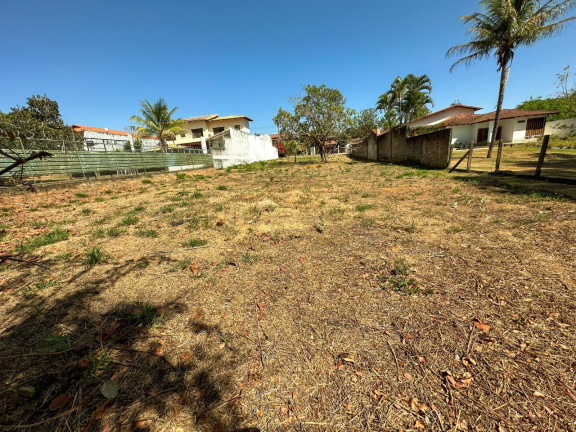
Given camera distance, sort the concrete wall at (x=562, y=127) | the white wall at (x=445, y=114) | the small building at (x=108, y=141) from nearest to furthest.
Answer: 1. the small building at (x=108, y=141)
2. the concrete wall at (x=562, y=127)
3. the white wall at (x=445, y=114)

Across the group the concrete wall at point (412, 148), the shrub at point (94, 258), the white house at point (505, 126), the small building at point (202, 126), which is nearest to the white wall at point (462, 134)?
the white house at point (505, 126)

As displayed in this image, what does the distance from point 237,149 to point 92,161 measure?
12983 mm

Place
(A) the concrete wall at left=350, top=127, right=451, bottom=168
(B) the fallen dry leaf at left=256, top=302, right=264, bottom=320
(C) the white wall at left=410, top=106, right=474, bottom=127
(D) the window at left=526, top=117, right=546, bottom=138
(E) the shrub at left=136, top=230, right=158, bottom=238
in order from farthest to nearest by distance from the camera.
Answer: (C) the white wall at left=410, top=106, right=474, bottom=127
(D) the window at left=526, top=117, right=546, bottom=138
(A) the concrete wall at left=350, top=127, right=451, bottom=168
(E) the shrub at left=136, top=230, right=158, bottom=238
(B) the fallen dry leaf at left=256, top=302, right=264, bottom=320

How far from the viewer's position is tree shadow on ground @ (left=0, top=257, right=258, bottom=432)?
1.60 m

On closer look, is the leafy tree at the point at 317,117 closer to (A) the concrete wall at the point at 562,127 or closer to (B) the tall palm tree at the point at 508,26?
(B) the tall palm tree at the point at 508,26

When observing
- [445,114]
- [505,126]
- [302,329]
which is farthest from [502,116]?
[302,329]

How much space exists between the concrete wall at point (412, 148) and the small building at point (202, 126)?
21.2m

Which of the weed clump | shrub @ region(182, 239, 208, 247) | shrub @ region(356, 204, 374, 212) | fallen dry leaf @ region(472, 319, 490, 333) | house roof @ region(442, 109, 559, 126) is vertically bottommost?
fallen dry leaf @ region(472, 319, 490, 333)

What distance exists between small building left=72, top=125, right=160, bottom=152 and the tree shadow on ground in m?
13.6

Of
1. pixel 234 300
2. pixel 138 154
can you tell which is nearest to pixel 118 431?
pixel 234 300

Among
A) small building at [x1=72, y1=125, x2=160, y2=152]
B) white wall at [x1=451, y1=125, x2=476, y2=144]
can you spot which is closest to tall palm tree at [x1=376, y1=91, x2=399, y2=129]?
white wall at [x1=451, y1=125, x2=476, y2=144]

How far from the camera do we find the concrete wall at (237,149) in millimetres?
22109

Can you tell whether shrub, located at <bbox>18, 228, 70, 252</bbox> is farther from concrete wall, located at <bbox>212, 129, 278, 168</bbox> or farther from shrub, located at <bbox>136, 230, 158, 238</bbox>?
concrete wall, located at <bbox>212, 129, 278, 168</bbox>

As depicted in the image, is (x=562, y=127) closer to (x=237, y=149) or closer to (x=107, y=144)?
(x=237, y=149)
